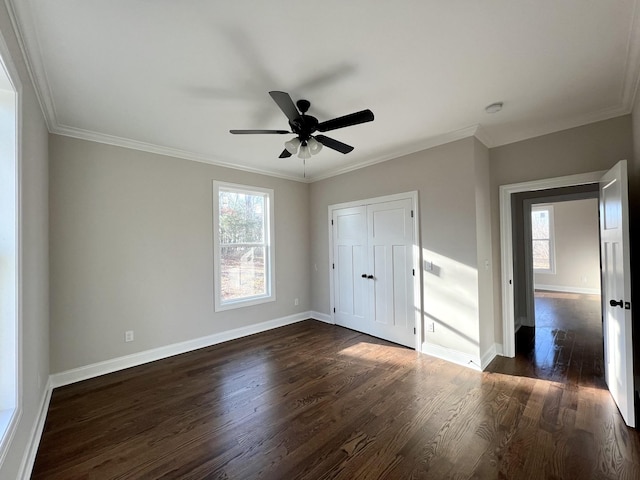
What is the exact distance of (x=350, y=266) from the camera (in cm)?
443

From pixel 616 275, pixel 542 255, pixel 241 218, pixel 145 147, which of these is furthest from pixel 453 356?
pixel 542 255

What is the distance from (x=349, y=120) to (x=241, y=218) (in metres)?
2.69

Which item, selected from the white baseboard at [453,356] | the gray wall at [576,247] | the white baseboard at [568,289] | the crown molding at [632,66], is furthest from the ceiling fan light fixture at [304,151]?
the white baseboard at [568,289]

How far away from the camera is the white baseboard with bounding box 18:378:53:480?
5.30ft

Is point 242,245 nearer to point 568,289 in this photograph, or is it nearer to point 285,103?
point 285,103

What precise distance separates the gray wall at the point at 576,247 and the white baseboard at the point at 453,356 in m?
6.37

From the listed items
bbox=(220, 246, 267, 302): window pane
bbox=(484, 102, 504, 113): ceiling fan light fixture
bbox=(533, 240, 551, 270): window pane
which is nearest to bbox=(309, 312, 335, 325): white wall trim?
bbox=(220, 246, 267, 302): window pane

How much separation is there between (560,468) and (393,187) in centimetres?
302

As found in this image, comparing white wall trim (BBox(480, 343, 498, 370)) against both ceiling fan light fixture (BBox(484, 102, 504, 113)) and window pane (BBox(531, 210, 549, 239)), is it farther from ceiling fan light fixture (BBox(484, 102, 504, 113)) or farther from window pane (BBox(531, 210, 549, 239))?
window pane (BBox(531, 210, 549, 239))

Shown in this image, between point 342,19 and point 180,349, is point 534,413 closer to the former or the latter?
point 342,19

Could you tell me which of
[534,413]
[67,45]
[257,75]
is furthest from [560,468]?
[67,45]

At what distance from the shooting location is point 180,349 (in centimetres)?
355

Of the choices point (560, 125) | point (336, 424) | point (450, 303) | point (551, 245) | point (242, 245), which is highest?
point (560, 125)

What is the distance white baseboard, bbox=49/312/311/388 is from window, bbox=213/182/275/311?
15.6 inches
